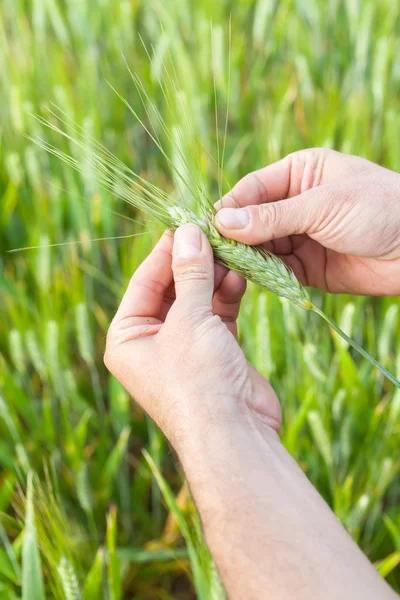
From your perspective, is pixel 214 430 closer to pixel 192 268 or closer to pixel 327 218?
pixel 192 268

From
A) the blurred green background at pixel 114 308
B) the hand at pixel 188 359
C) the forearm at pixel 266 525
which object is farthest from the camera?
the blurred green background at pixel 114 308

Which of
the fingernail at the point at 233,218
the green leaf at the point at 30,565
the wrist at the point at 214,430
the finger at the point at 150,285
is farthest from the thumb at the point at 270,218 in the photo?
the green leaf at the point at 30,565

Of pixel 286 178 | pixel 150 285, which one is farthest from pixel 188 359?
pixel 286 178

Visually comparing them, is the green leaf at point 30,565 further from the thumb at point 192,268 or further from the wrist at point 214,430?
the thumb at point 192,268

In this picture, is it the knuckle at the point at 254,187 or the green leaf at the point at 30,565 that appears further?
the knuckle at the point at 254,187

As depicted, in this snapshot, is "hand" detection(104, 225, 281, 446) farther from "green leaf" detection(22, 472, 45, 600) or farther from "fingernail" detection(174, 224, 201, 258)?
"green leaf" detection(22, 472, 45, 600)

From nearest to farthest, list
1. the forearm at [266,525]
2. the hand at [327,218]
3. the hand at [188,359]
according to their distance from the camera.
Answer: the forearm at [266,525]
the hand at [188,359]
the hand at [327,218]

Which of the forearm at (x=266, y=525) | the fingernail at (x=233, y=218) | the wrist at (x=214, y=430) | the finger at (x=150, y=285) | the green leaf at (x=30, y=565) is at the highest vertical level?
the fingernail at (x=233, y=218)

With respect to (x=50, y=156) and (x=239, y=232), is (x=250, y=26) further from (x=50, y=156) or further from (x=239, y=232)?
(x=239, y=232)

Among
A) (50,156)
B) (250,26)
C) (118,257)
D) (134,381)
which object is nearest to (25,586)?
(134,381)

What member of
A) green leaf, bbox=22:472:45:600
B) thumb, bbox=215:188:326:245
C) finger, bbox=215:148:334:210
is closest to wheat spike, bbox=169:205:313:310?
thumb, bbox=215:188:326:245
